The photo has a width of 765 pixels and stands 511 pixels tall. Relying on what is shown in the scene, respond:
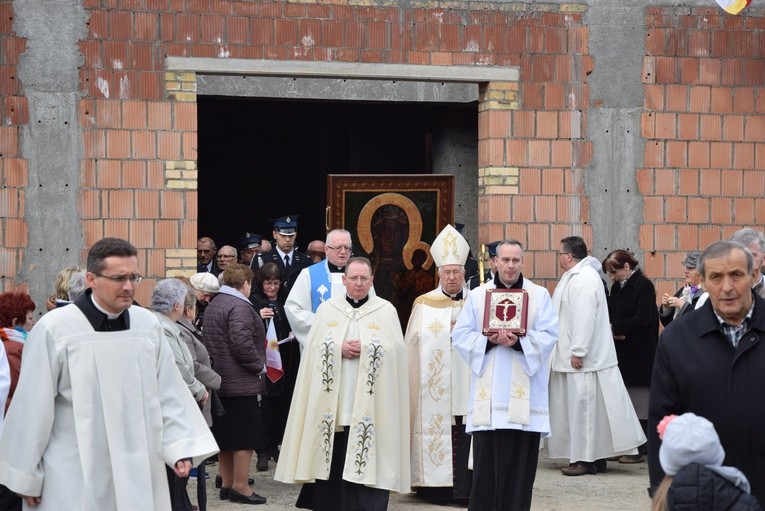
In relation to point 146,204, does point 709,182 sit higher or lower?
higher

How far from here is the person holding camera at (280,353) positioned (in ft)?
34.8

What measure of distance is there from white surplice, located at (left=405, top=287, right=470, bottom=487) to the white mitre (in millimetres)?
259

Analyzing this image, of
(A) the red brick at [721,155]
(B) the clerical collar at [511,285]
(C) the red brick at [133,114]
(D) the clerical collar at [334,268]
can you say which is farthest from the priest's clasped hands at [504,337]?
(A) the red brick at [721,155]

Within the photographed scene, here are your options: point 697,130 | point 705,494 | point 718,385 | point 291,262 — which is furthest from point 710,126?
point 705,494

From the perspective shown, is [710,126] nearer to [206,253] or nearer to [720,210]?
[720,210]

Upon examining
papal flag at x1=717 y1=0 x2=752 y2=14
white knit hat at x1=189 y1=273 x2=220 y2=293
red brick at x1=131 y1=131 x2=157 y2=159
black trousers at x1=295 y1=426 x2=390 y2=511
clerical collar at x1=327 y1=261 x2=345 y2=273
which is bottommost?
black trousers at x1=295 y1=426 x2=390 y2=511

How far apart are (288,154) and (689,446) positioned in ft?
53.7

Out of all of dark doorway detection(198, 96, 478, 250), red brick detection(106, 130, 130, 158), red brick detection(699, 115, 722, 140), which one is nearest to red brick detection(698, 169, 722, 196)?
red brick detection(699, 115, 722, 140)

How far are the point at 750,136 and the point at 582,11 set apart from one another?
6.12 ft

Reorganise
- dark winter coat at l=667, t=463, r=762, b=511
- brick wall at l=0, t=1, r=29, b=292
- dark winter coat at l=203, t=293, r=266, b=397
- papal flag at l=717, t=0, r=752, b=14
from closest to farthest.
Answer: dark winter coat at l=667, t=463, r=762, b=511 → dark winter coat at l=203, t=293, r=266, b=397 → brick wall at l=0, t=1, r=29, b=292 → papal flag at l=717, t=0, r=752, b=14

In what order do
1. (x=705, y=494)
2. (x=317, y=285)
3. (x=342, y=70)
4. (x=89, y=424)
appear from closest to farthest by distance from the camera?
(x=705, y=494), (x=89, y=424), (x=317, y=285), (x=342, y=70)

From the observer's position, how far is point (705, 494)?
3971mm

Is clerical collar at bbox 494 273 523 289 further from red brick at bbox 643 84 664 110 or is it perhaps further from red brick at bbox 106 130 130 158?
red brick at bbox 643 84 664 110

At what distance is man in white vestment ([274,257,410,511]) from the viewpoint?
8570 mm
